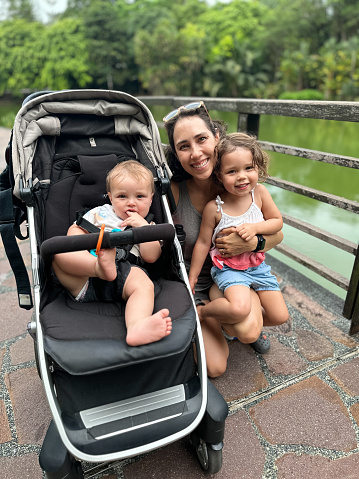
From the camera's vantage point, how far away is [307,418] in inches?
72.0

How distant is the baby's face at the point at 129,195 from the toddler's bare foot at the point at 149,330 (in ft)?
2.19

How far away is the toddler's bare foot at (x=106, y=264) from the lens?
1.54m

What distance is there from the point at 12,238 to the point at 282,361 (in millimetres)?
1775

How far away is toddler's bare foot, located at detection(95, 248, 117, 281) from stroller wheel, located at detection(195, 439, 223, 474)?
2.74ft

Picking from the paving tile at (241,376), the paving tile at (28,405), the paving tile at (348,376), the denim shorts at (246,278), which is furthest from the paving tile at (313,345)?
the paving tile at (28,405)

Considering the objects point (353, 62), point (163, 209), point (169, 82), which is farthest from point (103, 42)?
point (163, 209)


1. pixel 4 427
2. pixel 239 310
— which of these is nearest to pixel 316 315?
pixel 239 310

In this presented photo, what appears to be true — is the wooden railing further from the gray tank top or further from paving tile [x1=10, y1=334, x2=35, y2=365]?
paving tile [x1=10, y1=334, x2=35, y2=365]

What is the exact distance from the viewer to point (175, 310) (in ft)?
5.18

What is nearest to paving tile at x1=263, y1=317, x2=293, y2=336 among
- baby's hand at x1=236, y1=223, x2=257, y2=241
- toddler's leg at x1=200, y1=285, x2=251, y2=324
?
toddler's leg at x1=200, y1=285, x2=251, y2=324

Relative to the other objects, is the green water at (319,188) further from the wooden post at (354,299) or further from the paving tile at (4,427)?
the paving tile at (4,427)

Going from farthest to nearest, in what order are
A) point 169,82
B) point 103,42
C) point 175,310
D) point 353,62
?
point 103,42, point 169,82, point 353,62, point 175,310

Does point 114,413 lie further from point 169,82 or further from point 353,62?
point 169,82

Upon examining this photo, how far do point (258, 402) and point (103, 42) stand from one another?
139 ft
